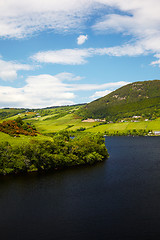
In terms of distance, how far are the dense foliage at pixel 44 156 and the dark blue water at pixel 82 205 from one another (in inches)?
223

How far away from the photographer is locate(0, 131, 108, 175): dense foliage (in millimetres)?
80875

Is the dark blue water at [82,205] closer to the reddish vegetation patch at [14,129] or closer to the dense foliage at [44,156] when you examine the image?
the dense foliage at [44,156]

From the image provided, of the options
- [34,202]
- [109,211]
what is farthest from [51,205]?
[109,211]

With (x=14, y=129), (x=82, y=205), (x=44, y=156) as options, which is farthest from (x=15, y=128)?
(x=82, y=205)

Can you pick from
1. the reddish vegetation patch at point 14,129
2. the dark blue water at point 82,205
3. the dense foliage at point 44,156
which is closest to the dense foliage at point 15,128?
the reddish vegetation patch at point 14,129

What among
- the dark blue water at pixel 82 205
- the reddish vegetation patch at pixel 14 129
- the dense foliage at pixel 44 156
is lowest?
the dark blue water at pixel 82 205

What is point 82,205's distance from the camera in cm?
5475

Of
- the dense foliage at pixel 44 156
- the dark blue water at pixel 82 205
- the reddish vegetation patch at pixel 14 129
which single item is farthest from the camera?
→ the reddish vegetation patch at pixel 14 129

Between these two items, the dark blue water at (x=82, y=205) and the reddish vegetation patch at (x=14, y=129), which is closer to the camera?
the dark blue water at (x=82, y=205)

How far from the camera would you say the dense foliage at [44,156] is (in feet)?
265

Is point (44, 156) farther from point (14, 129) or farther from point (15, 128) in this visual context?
point (15, 128)

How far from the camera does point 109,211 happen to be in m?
51.1

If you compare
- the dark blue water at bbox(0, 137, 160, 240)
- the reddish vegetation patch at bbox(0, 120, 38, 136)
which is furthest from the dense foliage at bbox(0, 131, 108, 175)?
the reddish vegetation patch at bbox(0, 120, 38, 136)

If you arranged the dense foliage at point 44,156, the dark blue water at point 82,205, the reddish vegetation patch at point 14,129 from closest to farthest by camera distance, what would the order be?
the dark blue water at point 82,205 < the dense foliage at point 44,156 < the reddish vegetation patch at point 14,129
